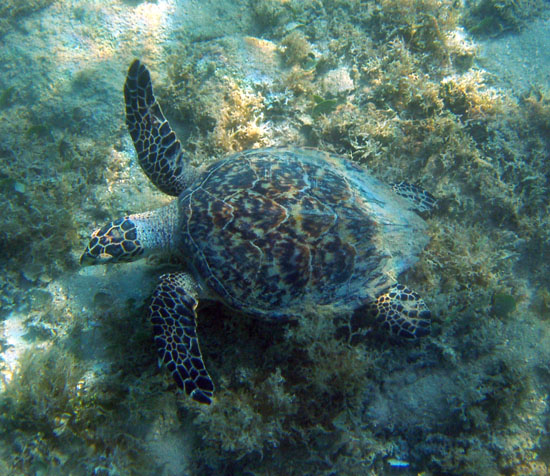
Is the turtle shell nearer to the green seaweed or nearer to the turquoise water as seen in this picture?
the turquoise water

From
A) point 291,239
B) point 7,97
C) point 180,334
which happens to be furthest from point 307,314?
point 7,97

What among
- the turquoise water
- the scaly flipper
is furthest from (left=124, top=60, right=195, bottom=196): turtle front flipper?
the scaly flipper

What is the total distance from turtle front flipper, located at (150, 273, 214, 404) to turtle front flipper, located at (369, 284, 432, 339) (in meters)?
1.51

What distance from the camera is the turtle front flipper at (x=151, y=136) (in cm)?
293

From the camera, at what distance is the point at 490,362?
8.21ft

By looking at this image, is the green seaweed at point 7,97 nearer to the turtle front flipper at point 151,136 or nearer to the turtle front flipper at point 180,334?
the turtle front flipper at point 151,136

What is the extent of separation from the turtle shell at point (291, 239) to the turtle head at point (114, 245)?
0.49 metres

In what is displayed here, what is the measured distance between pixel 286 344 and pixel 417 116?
319 cm

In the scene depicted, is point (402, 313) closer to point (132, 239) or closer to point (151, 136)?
point (132, 239)

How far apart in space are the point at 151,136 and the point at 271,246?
5.98 feet

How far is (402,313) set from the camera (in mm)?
2457

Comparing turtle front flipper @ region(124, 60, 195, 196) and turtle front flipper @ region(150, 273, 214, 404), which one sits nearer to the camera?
turtle front flipper @ region(150, 273, 214, 404)

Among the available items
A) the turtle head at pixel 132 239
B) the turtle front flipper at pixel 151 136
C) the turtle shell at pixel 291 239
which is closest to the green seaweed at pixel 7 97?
the turtle front flipper at pixel 151 136

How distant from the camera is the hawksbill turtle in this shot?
90.7 inches
